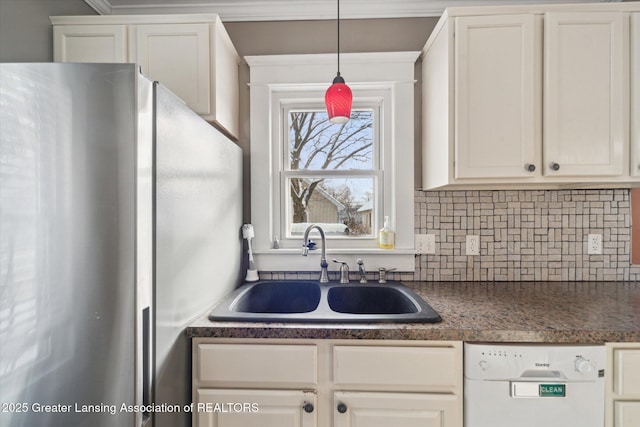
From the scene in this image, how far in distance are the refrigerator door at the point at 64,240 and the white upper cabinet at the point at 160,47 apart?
659mm

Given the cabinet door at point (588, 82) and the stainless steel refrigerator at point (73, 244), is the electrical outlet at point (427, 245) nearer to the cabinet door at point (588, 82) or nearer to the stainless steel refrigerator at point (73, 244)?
the cabinet door at point (588, 82)

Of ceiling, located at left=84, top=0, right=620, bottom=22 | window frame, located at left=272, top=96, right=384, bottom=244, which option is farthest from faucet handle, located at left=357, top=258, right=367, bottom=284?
ceiling, located at left=84, top=0, right=620, bottom=22

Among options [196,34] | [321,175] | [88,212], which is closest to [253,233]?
[321,175]

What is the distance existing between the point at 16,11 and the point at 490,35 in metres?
2.20

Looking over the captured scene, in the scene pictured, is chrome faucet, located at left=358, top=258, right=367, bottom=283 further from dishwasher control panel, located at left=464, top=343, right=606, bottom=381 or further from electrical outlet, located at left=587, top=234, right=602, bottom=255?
electrical outlet, located at left=587, top=234, right=602, bottom=255

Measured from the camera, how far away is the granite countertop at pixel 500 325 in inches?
37.9

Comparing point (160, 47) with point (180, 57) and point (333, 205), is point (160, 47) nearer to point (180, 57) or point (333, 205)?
point (180, 57)

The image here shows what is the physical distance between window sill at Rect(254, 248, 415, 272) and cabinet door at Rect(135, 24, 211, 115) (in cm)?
88

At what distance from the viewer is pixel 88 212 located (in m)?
0.74

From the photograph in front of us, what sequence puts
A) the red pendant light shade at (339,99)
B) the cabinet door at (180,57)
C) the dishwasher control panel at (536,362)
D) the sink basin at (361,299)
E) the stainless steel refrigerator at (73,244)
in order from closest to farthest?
1. the stainless steel refrigerator at (73,244)
2. the dishwasher control panel at (536,362)
3. the red pendant light shade at (339,99)
4. the cabinet door at (180,57)
5. the sink basin at (361,299)

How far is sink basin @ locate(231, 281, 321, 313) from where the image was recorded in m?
1.59

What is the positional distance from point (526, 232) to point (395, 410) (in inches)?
51.4

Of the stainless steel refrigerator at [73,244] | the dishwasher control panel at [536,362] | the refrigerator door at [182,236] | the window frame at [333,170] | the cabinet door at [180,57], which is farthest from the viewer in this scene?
the window frame at [333,170]

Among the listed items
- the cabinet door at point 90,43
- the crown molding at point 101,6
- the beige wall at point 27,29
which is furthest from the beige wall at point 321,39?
the beige wall at point 27,29
